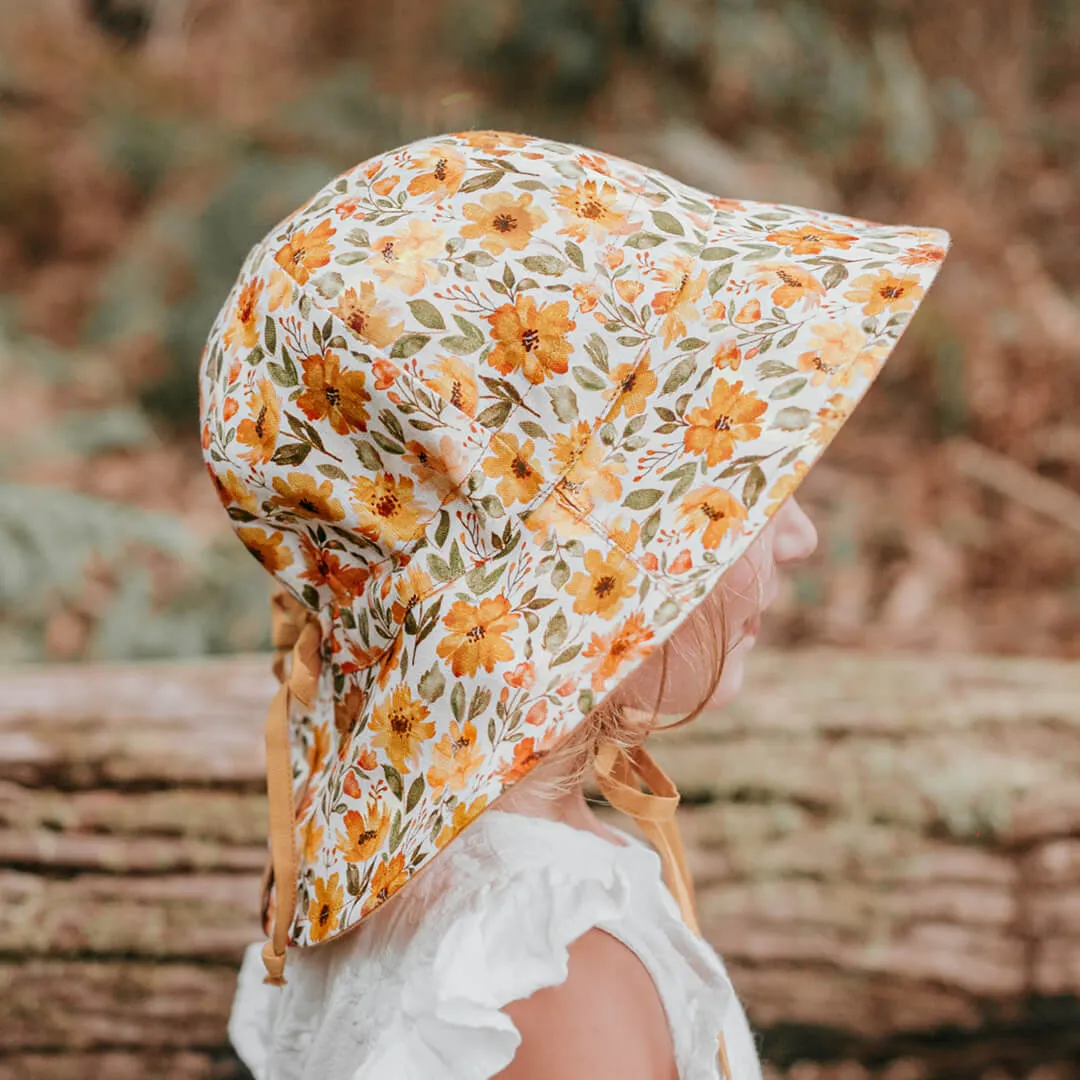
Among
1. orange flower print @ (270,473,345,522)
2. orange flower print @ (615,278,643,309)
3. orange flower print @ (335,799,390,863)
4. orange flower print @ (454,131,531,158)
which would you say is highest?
orange flower print @ (454,131,531,158)

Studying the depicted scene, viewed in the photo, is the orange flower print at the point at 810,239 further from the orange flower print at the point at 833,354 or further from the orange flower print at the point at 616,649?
the orange flower print at the point at 616,649

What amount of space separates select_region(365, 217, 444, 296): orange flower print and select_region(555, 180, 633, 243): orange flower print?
110 millimetres

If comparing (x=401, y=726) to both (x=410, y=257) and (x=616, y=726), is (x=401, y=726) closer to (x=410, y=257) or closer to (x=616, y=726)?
(x=616, y=726)

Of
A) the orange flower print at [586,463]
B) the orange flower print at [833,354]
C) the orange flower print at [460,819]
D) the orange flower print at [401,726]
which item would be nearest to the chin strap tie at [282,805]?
the orange flower print at [401,726]

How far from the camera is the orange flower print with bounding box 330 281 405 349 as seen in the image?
94 centimetres

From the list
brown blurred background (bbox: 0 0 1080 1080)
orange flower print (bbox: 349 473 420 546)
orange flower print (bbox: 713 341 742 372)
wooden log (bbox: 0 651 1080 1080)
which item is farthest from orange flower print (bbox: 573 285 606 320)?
brown blurred background (bbox: 0 0 1080 1080)

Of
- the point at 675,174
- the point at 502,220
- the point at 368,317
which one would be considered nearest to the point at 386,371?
the point at 368,317

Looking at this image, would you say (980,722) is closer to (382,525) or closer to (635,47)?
(382,525)

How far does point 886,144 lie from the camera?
4.00 meters

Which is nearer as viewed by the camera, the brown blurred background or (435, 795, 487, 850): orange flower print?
(435, 795, 487, 850): orange flower print

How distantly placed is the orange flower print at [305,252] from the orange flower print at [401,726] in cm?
36

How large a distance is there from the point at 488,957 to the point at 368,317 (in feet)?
1.76

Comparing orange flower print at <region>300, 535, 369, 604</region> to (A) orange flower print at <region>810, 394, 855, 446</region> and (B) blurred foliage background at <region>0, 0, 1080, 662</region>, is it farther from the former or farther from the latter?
(B) blurred foliage background at <region>0, 0, 1080, 662</region>

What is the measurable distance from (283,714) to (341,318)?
1.26 feet
